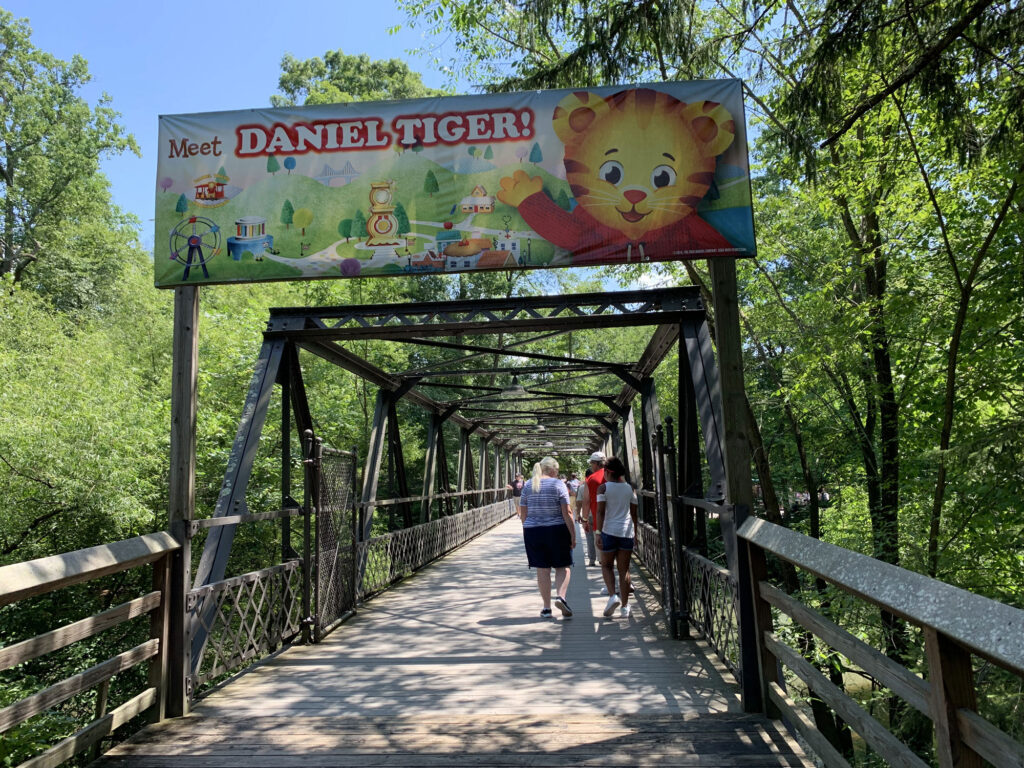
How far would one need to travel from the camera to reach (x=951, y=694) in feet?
6.06

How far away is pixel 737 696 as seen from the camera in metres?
4.19

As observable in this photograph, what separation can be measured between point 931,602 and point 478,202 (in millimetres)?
3763

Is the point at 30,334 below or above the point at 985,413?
above

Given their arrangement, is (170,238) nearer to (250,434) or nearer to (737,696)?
(250,434)

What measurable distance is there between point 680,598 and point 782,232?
7.53 metres

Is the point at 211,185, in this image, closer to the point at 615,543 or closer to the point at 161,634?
the point at 161,634

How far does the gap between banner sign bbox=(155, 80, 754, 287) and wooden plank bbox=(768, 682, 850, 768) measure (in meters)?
2.63

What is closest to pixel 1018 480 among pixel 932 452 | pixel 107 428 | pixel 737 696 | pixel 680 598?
pixel 932 452

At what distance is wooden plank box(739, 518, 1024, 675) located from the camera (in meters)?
1.53

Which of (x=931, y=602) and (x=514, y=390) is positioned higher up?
(x=514, y=390)

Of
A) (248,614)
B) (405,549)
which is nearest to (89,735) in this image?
(248,614)

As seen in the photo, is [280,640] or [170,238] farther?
[280,640]

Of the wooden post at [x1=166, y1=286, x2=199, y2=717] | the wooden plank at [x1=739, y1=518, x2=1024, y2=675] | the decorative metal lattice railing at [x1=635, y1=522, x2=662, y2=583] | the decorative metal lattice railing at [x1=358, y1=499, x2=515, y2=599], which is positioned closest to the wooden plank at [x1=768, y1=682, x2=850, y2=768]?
the wooden plank at [x1=739, y1=518, x2=1024, y2=675]

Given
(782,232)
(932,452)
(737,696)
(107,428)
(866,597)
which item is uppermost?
(782,232)
